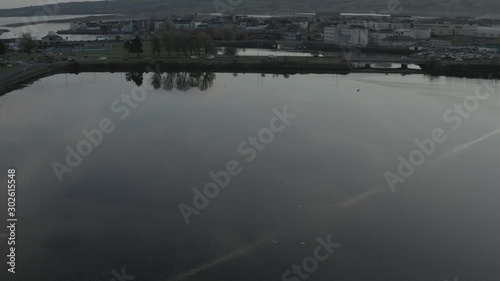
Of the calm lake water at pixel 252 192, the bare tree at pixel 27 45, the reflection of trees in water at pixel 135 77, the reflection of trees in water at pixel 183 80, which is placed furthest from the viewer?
the bare tree at pixel 27 45

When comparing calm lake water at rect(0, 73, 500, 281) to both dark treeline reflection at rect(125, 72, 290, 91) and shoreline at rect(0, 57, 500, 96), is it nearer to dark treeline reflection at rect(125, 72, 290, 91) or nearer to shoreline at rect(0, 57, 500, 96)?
dark treeline reflection at rect(125, 72, 290, 91)

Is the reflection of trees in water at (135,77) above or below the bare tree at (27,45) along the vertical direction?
below

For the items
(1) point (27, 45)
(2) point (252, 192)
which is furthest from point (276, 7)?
(2) point (252, 192)

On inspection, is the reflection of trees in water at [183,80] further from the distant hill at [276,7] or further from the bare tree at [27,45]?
the distant hill at [276,7]

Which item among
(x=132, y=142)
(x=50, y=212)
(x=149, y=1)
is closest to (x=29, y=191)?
(x=50, y=212)

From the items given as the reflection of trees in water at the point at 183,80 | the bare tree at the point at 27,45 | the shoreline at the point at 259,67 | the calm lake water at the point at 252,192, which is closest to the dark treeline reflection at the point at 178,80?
the reflection of trees in water at the point at 183,80

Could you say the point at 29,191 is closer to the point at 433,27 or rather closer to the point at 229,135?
the point at 229,135

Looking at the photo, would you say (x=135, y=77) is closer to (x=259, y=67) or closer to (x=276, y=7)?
(x=259, y=67)

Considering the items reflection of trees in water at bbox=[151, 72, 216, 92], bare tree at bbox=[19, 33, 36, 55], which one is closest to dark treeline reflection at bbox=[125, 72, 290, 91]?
reflection of trees in water at bbox=[151, 72, 216, 92]
